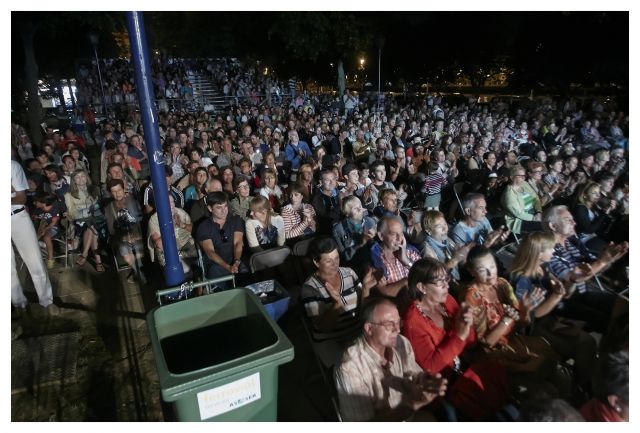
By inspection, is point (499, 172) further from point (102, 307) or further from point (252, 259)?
point (102, 307)

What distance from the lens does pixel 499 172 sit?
714 cm

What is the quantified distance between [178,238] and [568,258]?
410 cm

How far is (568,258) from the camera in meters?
3.80

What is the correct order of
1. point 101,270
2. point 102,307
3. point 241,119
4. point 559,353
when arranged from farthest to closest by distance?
point 241,119
point 101,270
point 102,307
point 559,353

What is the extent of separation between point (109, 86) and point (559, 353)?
2304 cm

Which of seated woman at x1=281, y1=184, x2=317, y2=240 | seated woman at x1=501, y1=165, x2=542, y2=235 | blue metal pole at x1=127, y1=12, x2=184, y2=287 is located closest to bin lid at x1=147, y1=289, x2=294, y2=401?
blue metal pole at x1=127, y1=12, x2=184, y2=287

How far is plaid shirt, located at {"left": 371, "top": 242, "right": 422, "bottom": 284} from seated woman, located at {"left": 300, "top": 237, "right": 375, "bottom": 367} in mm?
250

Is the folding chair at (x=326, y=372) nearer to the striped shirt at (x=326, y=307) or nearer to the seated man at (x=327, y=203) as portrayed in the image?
the striped shirt at (x=326, y=307)

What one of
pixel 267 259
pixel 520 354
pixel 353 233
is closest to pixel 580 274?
pixel 520 354

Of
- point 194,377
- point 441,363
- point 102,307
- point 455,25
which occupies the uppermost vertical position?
point 455,25

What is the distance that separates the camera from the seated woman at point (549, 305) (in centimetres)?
273

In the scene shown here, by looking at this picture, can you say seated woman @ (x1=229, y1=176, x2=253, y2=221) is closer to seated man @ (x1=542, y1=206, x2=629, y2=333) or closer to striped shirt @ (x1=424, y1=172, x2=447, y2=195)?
striped shirt @ (x1=424, y1=172, x2=447, y2=195)

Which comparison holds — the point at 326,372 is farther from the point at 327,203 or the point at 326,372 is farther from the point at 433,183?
the point at 433,183

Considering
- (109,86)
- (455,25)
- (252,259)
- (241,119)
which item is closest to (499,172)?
(252,259)
